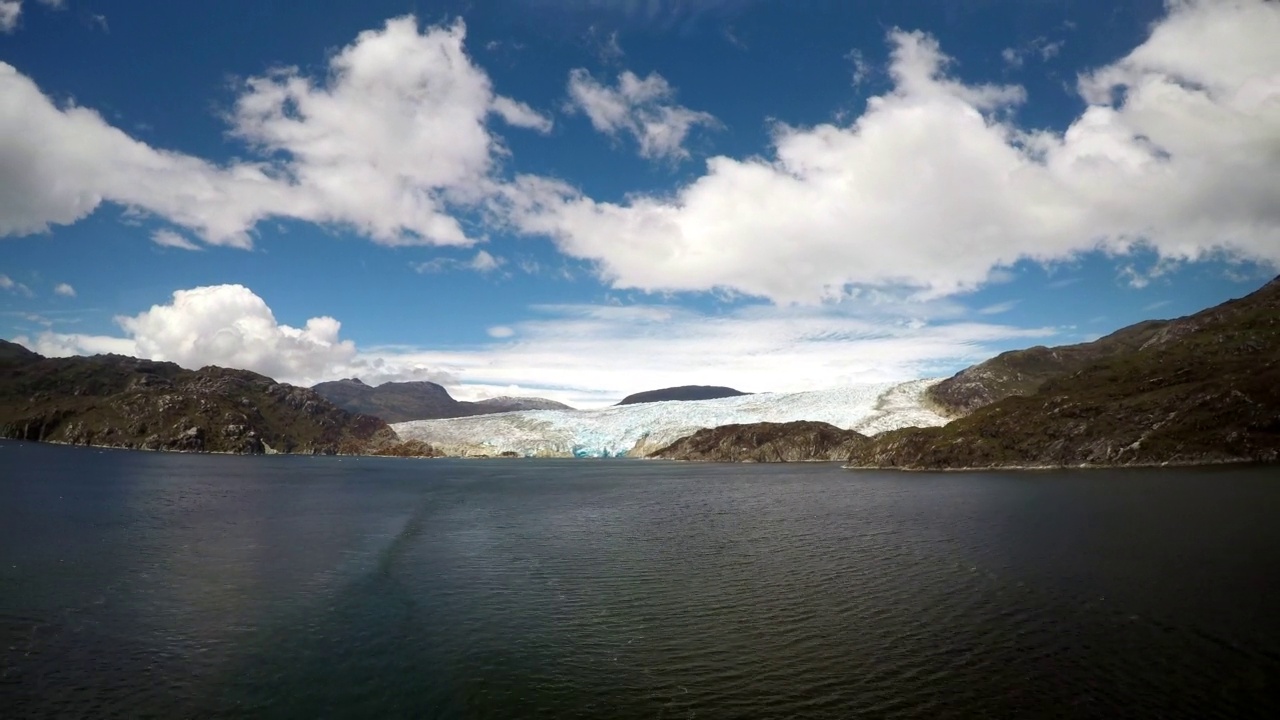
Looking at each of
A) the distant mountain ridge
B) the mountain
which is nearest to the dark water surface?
the mountain

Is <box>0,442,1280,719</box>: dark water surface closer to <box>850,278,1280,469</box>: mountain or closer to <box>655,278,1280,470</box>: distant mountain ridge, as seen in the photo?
<box>850,278,1280,469</box>: mountain

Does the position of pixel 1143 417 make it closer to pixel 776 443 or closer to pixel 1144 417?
pixel 1144 417

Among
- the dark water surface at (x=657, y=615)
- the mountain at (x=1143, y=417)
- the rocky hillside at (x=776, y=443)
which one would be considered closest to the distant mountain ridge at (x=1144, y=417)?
the mountain at (x=1143, y=417)

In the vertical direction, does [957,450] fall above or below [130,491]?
above

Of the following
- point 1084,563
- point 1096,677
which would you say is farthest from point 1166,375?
point 1096,677

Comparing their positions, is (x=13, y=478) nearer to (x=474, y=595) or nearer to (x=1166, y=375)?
(x=474, y=595)

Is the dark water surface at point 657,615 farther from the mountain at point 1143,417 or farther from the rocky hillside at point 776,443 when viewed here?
the rocky hillside at point 776,443
